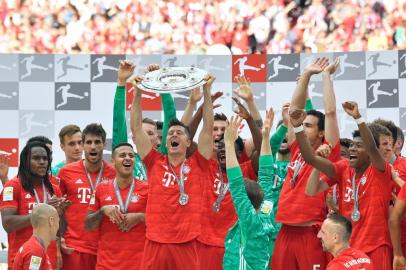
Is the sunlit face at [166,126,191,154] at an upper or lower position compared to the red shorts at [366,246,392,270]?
upper

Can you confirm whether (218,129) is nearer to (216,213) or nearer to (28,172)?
(216,213)

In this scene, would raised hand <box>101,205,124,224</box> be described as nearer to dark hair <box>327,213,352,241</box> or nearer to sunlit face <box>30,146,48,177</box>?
sunlit face <box>30,146,48,177</box>

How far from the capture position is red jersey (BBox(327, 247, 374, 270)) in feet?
21.6

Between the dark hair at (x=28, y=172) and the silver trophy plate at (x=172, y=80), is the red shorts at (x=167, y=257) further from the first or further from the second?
the silver trophy plate at (x=172, y=80)

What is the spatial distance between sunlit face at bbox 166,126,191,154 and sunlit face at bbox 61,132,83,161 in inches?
56.8

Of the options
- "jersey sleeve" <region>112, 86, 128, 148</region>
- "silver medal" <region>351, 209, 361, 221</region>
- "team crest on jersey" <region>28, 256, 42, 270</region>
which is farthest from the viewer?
"jersey sleeve" <region>112, 86, 128, 148</region>

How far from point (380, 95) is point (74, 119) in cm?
363

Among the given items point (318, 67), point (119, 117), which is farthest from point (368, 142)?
point (119, 117)

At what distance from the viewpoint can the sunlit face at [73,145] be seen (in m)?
9.39

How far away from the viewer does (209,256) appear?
8.53 meters

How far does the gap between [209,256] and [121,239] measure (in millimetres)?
812

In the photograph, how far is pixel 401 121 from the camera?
10953mm

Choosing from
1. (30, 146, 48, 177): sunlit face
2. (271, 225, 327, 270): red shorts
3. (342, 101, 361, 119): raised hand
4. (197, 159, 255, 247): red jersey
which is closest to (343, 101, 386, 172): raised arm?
(342, 101, 361, 119): raised hand

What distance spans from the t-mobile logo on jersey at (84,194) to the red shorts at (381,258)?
8.88ft
